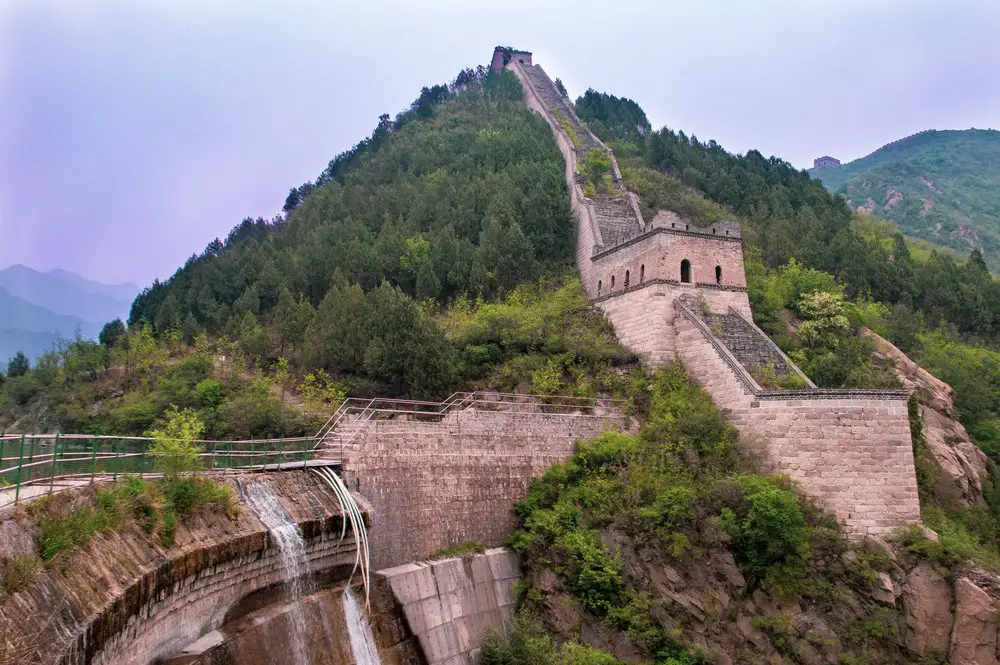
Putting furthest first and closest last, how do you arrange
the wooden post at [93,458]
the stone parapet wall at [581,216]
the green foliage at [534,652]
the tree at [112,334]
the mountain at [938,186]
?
the mountain at [938,186] < the tree at [112,334] < the stone parapet wall at [581,216] < the green foliage at [534,652] < the wooden post at [93,458]

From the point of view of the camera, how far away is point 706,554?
18.4 m

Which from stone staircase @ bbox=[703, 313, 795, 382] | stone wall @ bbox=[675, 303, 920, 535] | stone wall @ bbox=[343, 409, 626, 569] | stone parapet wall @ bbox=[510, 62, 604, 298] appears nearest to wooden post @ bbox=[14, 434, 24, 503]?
stone wall @ bbox=[343, 409, 626, 569]

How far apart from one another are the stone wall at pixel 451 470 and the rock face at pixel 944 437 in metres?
9.47

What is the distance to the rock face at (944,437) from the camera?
21.3 meters

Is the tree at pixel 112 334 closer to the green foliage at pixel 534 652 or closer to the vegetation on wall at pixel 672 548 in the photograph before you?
the vegetation on wall at pixel 672 548

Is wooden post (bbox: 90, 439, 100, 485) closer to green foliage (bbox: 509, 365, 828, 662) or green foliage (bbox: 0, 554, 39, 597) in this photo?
green foliage (bbox: 0, 554, 39, 597)

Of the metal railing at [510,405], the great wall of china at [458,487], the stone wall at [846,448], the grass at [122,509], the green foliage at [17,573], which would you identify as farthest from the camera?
the metal railing at [510,405]

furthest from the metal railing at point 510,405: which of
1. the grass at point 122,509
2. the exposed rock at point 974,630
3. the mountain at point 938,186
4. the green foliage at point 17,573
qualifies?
the mountain at point 938,186

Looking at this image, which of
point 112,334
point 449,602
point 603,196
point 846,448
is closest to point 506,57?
point 603,196

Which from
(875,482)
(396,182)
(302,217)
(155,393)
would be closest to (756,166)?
(396,182)

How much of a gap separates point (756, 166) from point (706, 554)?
3461 centimetres

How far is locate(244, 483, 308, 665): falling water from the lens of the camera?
43.2ft

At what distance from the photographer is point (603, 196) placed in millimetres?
Answer: 38281

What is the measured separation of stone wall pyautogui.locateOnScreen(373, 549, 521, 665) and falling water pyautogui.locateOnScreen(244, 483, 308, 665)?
6.60ft
